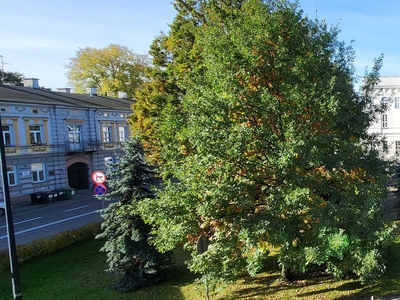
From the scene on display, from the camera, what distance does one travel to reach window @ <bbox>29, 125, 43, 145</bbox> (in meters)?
27.9

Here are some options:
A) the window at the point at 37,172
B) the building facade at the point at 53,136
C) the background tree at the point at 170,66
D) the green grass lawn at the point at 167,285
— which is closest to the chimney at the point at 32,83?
the building facade at the point at 53,136

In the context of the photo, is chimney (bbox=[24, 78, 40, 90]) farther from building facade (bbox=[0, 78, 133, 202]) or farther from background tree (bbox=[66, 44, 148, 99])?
background tree (bbox=[66, 44, 148, 99])

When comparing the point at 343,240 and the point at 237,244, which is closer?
the point at 343,240

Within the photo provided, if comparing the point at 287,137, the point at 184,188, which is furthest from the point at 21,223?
the point at 287,137

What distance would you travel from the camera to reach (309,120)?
768 centimetres

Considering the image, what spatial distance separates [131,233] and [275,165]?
5943mm

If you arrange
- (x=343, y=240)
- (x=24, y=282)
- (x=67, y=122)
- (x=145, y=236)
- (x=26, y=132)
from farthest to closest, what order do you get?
(x=67, y=122), (x=26, y=132), (x=24, y=282), (x=145, y=236), (x=343, y=240)

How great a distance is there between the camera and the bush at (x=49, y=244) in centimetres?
1342

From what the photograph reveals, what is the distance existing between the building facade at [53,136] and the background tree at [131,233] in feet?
35.0

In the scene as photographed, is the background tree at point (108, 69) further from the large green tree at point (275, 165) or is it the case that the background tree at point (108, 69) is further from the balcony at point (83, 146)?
the large green tree at point (275, 165)

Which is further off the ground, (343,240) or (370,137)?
(370,137)

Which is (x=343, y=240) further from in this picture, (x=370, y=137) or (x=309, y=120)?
(x=370, y=137)

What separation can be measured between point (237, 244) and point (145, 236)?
418 centimetres

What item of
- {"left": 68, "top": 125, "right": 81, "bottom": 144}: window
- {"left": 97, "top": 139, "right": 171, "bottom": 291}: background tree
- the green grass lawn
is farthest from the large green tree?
{"left": 68, "top": 125, "right": 81, "bottom": 144}: window
